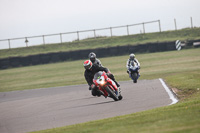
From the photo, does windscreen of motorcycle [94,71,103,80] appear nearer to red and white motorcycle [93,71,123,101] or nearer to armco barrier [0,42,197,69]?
red and white motorcycle [93,71,123,101]

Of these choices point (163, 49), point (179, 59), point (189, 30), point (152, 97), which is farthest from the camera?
point (189, 30)

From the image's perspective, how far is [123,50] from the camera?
42.2 m

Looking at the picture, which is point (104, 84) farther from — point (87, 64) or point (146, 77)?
point (146, 77)

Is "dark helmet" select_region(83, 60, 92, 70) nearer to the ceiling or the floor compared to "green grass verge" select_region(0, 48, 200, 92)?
nearer to the ceiling

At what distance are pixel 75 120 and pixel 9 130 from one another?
1.51 meters

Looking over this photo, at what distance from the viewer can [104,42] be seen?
51094mm

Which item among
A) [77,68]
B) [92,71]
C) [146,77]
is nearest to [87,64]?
[92,71]

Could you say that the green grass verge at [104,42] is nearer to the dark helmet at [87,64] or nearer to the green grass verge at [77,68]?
the green grass verge at [77,68]

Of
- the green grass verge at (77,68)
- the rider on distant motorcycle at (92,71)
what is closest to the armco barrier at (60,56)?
the green grass verge at (77,68)

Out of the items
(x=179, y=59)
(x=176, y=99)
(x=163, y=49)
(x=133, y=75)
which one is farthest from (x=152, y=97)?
(x=163, y=49)

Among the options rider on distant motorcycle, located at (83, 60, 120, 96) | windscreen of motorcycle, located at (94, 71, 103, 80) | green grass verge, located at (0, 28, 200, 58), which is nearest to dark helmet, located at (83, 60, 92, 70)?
rider on distant motorcycle, located at (83, 60, 120, 96)

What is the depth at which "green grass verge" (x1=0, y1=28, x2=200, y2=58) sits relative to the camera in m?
47.8

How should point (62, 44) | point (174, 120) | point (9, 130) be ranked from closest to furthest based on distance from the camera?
point (174, 120)
point (9, 130)
point (62, 44)

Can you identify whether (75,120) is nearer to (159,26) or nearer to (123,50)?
(123,50)
